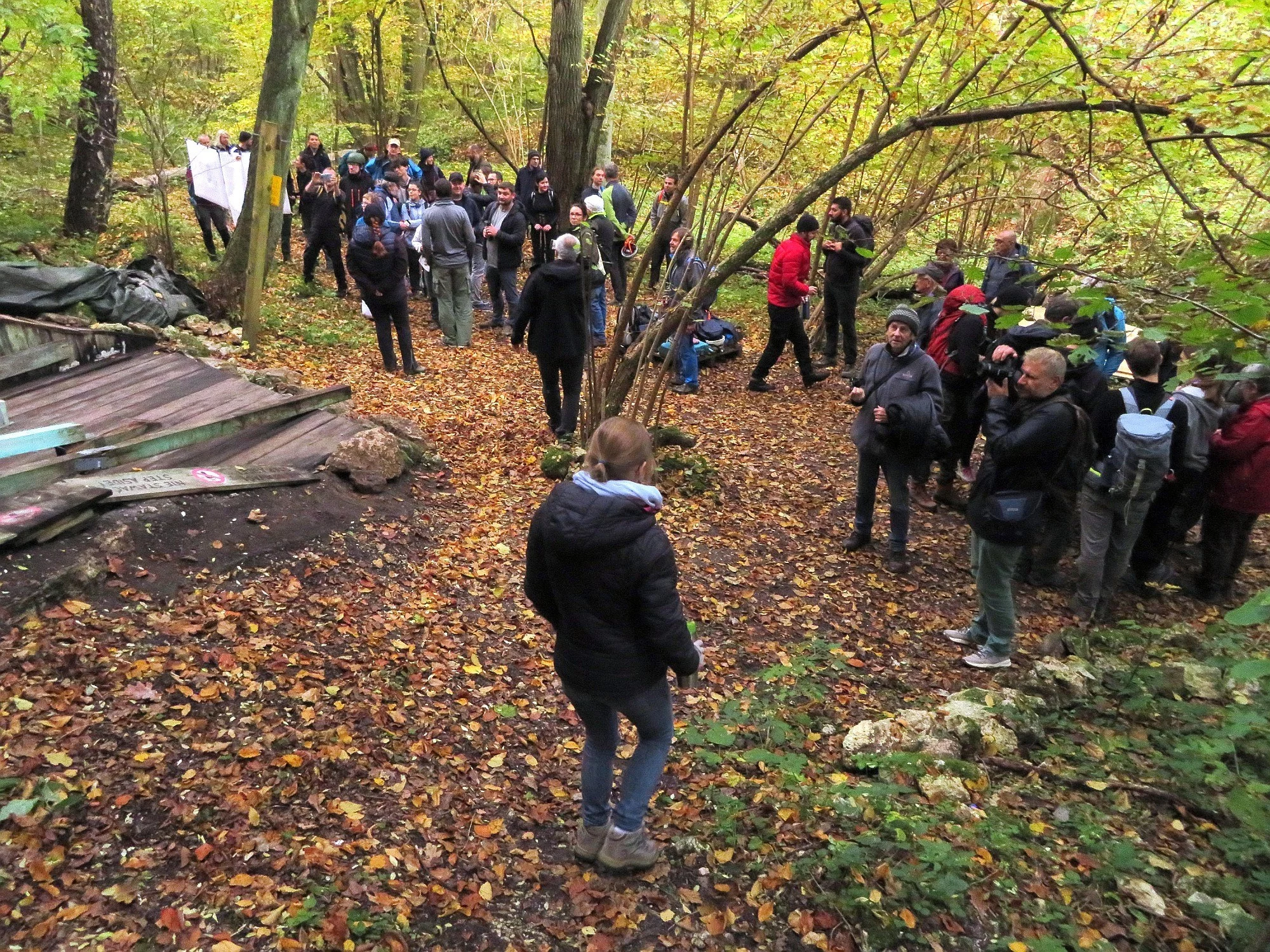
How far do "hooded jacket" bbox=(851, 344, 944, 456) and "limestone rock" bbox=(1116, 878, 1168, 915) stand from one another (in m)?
3.33

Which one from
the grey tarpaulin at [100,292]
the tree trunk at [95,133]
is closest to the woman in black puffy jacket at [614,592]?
the grey tarpaulin at [100,292]

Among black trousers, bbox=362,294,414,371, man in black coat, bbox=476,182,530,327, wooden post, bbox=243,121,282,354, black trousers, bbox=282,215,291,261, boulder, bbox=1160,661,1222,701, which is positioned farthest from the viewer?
black trousers, bbox=282,215,291,261

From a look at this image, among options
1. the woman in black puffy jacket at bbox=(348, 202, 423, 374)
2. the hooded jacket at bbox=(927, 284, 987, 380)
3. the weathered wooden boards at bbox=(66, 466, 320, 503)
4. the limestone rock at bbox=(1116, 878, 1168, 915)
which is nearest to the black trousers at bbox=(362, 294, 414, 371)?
the woman in black puffy jacket at bbox=(348, 202, 423, 374)

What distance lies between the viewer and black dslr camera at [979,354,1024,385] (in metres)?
5.49

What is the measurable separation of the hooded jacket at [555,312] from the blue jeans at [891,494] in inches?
112

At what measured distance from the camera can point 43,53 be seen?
9477 millimetres

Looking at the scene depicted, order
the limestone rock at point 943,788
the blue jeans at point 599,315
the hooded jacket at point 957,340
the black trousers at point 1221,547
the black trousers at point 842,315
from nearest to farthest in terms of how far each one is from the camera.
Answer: the limestone rock at point 943,788
the black trousers at point 1221,547
the hooded jacket at point 957,340
the black trousers at point 842,315
the blue jeans at point 599,315

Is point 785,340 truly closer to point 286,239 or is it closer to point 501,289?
point 501,289

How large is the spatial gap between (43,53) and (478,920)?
1129cm

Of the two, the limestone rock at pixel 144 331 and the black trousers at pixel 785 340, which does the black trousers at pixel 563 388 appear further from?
the limestone rock at pixel 144 331

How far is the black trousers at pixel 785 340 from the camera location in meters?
9.42

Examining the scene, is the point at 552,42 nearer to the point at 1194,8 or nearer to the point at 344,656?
the point at 1194,8

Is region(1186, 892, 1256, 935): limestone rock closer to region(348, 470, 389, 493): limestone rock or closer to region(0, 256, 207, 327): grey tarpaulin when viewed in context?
region(348, 470, 389, 493): limestone rock

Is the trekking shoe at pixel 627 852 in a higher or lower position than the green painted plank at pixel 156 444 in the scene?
lower
